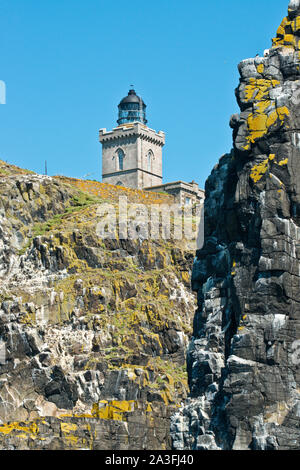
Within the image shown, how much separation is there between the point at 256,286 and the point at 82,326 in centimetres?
5498

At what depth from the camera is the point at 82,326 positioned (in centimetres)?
16075

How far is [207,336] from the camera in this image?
378ft

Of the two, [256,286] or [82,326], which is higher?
[256,286]

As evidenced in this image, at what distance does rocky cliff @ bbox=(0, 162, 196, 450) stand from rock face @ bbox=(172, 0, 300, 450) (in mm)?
26362

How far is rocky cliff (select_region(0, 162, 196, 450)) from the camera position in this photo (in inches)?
5605

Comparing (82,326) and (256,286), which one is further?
(82,326)

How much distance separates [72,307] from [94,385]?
11485 millimetres

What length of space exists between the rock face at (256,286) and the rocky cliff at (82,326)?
26.4 m

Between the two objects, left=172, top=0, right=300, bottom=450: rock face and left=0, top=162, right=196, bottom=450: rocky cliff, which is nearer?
left=172, top=0, right=300, bottom=450: rock face

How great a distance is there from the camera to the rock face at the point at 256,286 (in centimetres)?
10569
